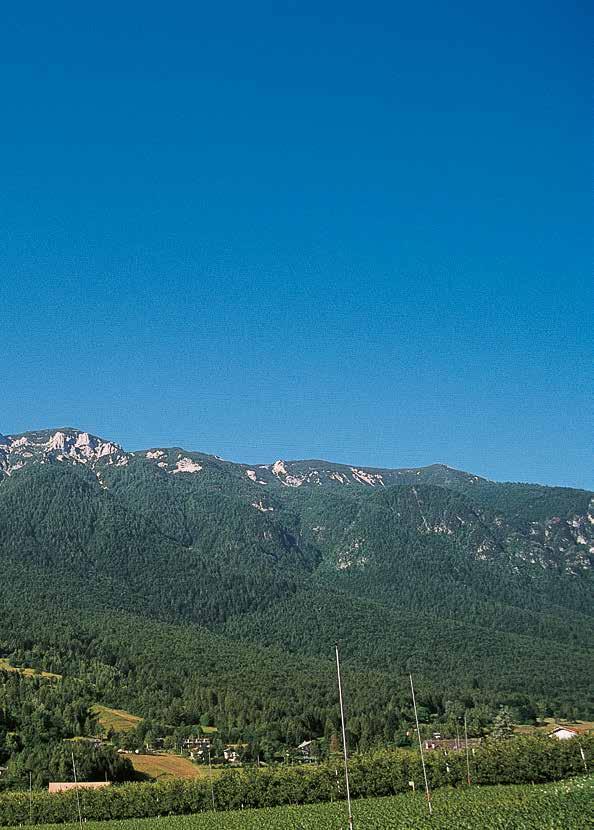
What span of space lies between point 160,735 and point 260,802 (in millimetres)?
49129

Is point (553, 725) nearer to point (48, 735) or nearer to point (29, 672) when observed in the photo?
point (48, 735)

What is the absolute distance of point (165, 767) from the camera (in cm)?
8019

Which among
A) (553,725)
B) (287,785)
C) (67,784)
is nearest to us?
(287,785)

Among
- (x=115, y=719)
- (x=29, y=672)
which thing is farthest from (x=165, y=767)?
(x=29, y=672)

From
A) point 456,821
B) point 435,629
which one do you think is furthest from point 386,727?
point 435,629

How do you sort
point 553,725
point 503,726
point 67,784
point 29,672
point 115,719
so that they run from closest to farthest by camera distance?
1. point 67,784
2. point 503,726
3. point 115,719
4. point 553,725
5. point 29,672

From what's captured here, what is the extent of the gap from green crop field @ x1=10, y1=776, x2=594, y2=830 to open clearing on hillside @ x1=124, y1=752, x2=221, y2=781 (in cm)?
2524

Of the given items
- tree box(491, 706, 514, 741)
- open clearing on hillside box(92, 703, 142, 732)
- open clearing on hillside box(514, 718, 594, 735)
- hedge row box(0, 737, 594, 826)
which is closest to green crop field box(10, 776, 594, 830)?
hedge row box(0, 737, 594, 826)

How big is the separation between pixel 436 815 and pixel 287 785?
2038 centimetres

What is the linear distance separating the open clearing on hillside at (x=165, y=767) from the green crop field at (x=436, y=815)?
25243 mm

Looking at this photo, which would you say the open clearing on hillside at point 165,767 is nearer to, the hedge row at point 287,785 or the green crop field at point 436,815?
the hedge row at point 287,785

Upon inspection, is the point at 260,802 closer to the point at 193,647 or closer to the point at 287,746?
the point at 287,746

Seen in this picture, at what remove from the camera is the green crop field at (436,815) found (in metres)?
32.7

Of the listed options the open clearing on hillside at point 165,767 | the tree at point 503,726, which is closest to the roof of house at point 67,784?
the open clearing on hillside at point 165,767
